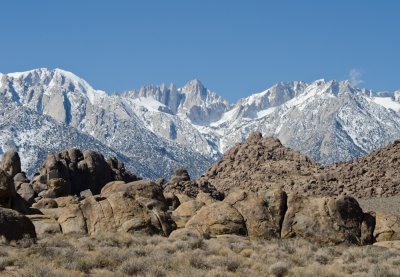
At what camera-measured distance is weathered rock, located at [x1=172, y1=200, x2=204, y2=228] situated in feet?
134

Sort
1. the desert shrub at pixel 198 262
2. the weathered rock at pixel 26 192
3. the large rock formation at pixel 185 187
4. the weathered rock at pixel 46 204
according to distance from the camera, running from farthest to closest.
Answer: the large rock formation at pixel 185 187, the weathered rock at pixel 26 192, the weathered rock at pixel 46 204, the desert shrub at pixel 198 262

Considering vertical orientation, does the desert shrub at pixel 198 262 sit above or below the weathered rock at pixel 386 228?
below

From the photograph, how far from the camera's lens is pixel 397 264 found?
29000mm

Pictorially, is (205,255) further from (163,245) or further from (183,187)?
(183,187)

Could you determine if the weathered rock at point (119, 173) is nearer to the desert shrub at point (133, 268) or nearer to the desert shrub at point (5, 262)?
the desert shrub at point (5, 262)

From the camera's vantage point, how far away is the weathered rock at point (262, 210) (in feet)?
126

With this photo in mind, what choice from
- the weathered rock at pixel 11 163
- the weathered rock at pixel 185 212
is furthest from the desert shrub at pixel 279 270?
the weathered rock at pixel 11 163

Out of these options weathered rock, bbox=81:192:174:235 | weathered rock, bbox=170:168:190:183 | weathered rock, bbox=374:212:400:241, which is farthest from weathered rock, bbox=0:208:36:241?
weathered rock, bbox=170:168:190:183

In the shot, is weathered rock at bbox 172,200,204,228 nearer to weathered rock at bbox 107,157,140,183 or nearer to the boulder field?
the boulder field

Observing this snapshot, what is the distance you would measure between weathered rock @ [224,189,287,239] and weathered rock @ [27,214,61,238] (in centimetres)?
1109

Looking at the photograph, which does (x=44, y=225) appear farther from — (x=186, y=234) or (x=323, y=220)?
(x=323, y=220)

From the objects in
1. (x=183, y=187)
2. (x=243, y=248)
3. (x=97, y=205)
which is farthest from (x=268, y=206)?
(x=183, y=187)

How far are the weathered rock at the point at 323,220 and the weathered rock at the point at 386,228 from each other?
127 centimetres

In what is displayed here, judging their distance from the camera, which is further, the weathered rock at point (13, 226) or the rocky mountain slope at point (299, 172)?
the rocky mountain slope at point (299, 172)
